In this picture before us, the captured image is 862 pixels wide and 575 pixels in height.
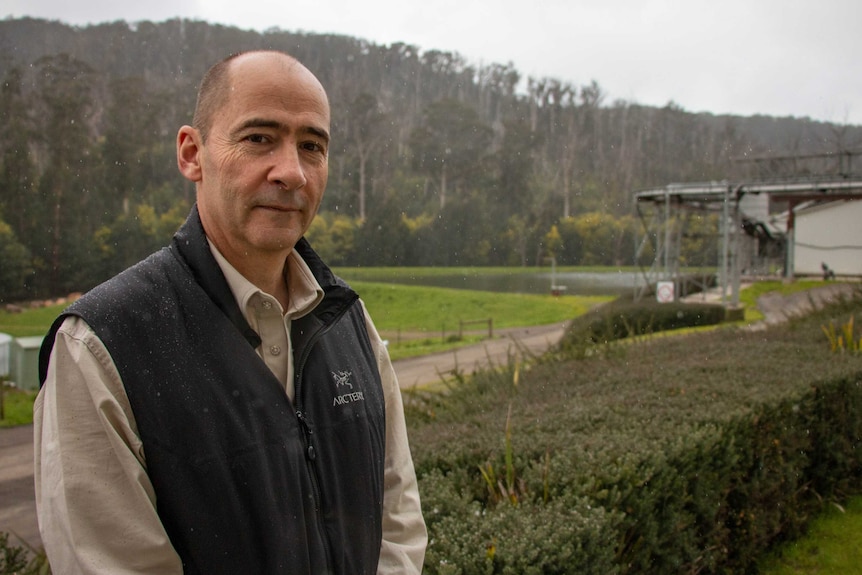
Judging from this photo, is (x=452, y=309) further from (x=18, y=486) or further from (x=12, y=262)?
(x=18, y=486)

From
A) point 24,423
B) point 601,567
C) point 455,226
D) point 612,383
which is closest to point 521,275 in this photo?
point 455,226

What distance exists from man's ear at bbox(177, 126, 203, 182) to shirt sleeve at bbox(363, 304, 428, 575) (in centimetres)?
56

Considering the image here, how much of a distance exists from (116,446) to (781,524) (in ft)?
13.8

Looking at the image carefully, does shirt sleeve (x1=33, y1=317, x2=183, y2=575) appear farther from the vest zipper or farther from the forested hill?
the forested hill

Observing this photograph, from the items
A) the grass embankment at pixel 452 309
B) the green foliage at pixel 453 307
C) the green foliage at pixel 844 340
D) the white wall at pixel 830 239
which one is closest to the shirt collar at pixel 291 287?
the green foliage at pixel 844 340

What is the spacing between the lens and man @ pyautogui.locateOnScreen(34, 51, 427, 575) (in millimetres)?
1093

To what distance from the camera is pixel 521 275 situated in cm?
3944

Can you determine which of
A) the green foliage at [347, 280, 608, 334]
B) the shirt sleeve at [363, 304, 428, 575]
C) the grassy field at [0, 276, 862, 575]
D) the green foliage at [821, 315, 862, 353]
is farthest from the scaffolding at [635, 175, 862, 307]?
the shirt sleeve at [363, 304, 428, 575]

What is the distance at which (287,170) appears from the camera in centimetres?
133

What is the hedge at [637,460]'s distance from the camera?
2.45 metres

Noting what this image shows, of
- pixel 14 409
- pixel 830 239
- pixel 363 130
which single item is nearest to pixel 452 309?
pixel 830 239

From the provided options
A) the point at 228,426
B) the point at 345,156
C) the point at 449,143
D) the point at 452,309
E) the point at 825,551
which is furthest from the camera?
the point at 452,309

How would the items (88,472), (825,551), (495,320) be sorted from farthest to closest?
(495,320) < (825,551) < (88,472)

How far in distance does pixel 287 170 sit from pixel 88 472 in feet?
2.06
